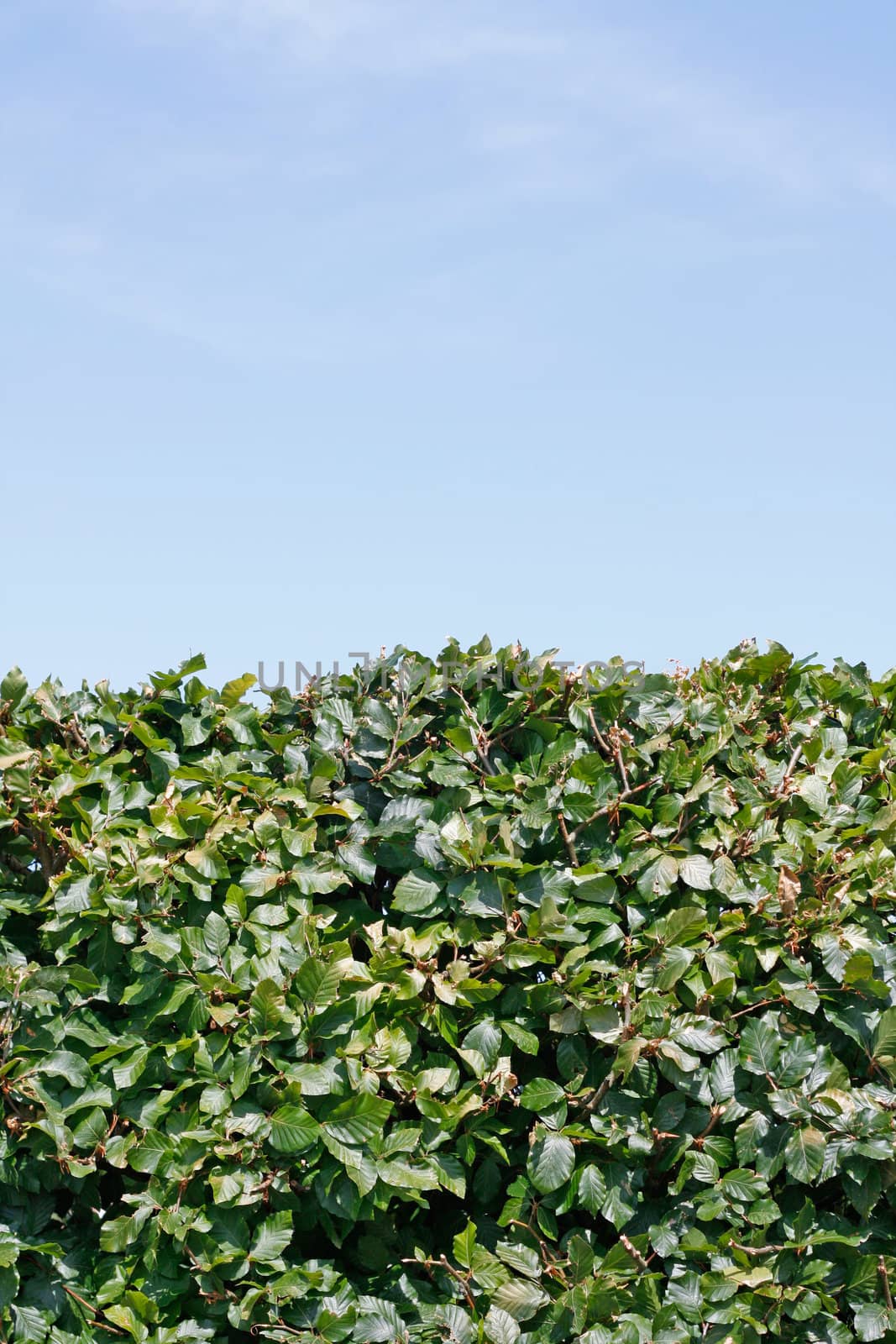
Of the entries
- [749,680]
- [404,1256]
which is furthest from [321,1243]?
[749,680]

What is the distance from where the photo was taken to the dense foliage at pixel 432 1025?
158 inches

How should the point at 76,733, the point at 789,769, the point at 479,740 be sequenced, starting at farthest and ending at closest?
the point at 789,769 < the point at 76,733 < the point at 479,740

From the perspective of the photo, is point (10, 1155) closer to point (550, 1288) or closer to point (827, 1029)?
point (550, 1288)

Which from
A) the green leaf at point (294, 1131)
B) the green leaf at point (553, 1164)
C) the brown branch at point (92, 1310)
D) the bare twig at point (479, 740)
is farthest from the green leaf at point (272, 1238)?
the bare twig at point (479, 740)

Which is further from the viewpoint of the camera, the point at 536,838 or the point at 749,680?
the point at 749,680

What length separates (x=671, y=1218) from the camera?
14.0 ft

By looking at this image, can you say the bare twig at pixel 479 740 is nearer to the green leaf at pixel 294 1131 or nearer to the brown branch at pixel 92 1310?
the green leaf at pixel 294 1131

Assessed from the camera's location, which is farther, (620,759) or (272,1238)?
(620,759)

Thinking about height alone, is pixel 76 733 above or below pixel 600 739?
below

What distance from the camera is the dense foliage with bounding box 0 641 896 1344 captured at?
4.02m

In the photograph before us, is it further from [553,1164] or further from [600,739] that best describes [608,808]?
[553,1164]

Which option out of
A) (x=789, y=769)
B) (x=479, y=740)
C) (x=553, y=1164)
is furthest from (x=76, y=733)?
(x=789, y=769)

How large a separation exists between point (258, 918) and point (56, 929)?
72 centimetres

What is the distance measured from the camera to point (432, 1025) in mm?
4188
